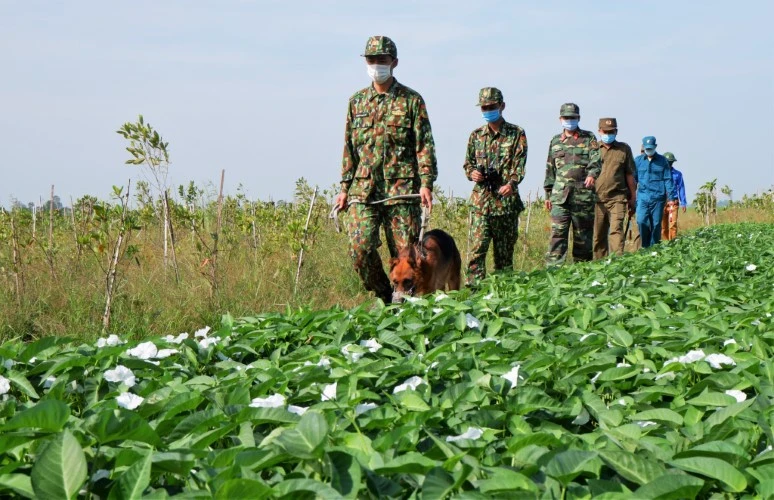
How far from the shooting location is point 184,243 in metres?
12.3

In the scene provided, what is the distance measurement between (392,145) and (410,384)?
4898 millimetres

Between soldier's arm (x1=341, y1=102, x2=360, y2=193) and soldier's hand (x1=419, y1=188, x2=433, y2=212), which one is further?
soldier's arm (x1=341, y1=102, x2=360, y2=193)

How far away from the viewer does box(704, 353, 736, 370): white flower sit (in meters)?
3.60

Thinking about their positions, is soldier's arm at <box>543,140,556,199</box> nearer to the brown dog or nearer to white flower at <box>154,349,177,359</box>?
the brown dog

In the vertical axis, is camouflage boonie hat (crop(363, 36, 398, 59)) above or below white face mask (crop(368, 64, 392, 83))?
above

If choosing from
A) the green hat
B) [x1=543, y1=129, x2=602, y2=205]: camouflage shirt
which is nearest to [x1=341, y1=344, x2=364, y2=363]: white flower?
[x1=543, y1=129, x2=602, y2=205]: camouflage shirt

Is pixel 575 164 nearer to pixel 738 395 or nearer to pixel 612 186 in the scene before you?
pixel 612 186

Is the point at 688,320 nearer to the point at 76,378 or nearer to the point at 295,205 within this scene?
the point at 76,378

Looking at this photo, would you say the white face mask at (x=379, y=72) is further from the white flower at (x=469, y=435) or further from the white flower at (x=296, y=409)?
the white flower at (x=469, y=435)

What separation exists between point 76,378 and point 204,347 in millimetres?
860

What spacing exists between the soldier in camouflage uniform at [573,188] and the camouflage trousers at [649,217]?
4018mm

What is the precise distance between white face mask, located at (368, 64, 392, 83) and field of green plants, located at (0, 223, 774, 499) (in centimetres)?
317

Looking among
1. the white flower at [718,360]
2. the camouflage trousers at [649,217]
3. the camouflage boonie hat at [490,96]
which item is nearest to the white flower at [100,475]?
the white flower at [718,360]

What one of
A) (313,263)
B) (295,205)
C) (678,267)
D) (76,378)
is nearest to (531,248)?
(295,205)
